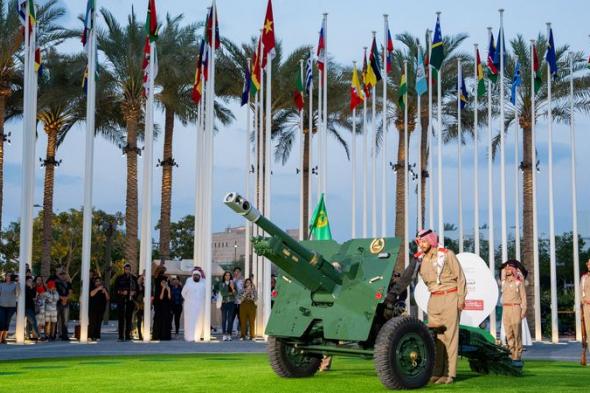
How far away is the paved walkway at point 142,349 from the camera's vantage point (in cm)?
1791

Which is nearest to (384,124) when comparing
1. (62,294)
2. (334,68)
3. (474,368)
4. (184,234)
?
(334,68)

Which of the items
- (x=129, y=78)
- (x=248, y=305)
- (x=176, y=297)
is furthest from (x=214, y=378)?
(x=129, y=78)

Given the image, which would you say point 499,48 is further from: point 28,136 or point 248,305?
point 28,136

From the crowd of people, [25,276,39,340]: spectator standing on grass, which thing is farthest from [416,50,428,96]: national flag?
[25,276,39,340]: spectator standing on grass

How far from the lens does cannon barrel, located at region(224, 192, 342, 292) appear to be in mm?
11164

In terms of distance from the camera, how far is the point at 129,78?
34.2 metres

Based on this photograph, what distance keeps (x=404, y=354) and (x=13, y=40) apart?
2425 cm

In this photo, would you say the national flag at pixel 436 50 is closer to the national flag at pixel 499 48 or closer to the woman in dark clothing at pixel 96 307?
the national flag at pixel 499 48

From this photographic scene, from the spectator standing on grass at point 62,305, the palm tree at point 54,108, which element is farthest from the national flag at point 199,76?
the palm tree at point 54,108

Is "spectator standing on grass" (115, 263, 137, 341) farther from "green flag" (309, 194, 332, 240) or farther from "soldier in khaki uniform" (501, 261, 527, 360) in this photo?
"soldier in khaki uniform" (501, 261, 527, 360)

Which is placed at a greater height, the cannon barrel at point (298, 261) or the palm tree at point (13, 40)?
the palm tree at point (13, 40)

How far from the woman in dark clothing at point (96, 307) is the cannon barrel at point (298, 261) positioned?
39.9ft

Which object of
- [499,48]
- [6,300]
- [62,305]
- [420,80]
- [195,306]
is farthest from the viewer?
[420,80]

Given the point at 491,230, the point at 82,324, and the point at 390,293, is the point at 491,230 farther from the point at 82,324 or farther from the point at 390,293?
the point at 390,293
